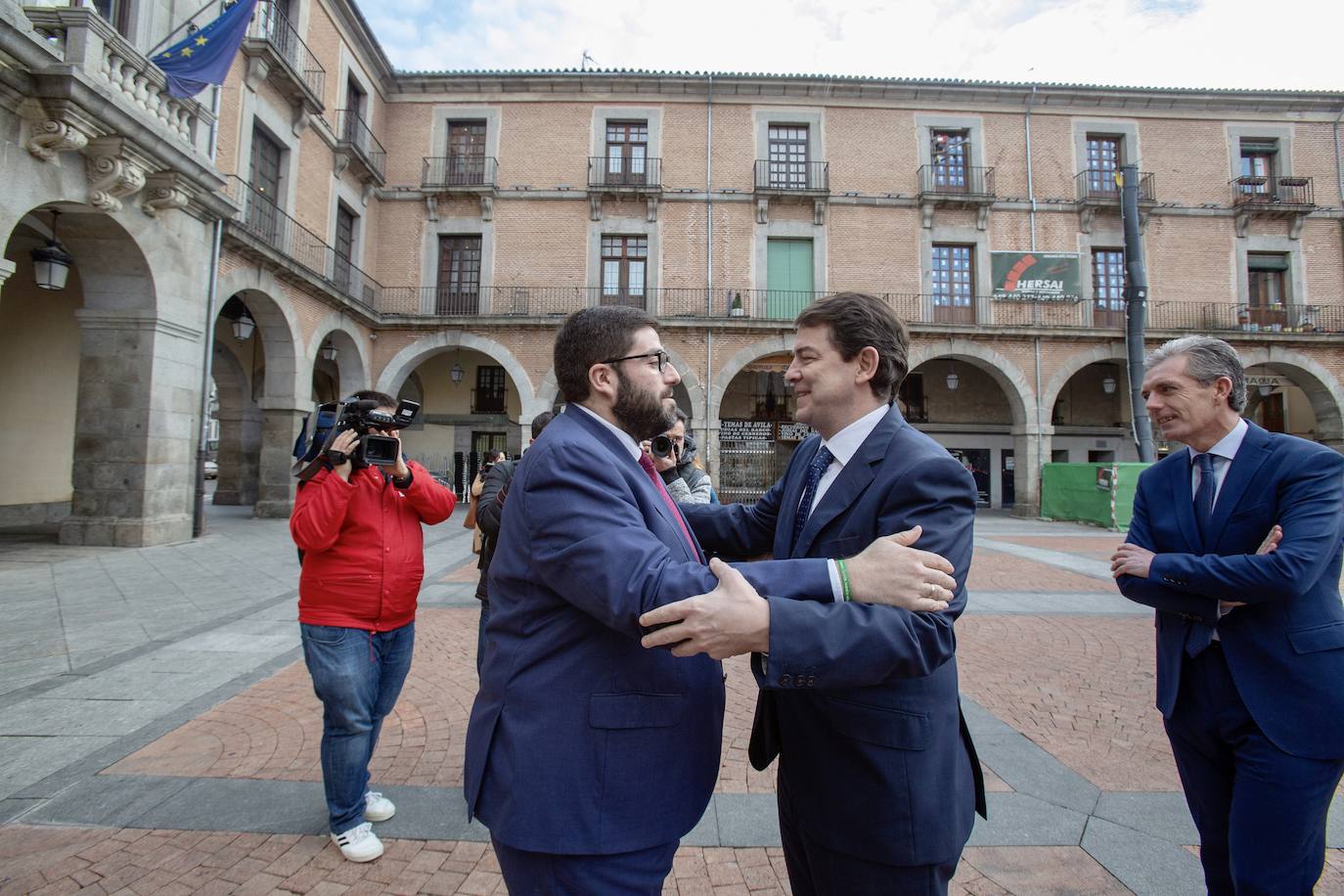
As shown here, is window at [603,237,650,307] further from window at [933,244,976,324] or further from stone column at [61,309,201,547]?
stone column at [61,309,201,547]

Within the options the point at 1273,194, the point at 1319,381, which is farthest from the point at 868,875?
the point at 1273,194

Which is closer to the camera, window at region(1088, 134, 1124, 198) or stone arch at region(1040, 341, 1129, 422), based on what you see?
stone arch at region(1040, 341, 1129, 422)

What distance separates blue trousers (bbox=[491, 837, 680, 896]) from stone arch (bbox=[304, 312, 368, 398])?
1675 cm

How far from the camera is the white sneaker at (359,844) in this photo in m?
2.50

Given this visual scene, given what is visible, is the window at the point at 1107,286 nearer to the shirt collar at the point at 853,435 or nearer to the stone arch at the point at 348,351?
the shirt collar at the point at 853,435

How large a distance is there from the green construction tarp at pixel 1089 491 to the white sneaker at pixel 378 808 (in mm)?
16324

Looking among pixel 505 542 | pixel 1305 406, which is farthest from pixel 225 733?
pixel 1305 406

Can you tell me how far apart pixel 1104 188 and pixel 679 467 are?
891 inches

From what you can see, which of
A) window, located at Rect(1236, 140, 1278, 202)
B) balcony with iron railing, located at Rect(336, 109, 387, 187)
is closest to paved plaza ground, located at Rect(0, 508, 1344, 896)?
balcony with iron railing, located at Rect(336, 109, 387, 187)

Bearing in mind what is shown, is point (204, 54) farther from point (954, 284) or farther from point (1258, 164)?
point (1258, 164)

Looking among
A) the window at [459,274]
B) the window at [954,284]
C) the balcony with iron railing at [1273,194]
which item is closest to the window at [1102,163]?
the balcony with iron railing at [1273,194]

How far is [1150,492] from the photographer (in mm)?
2314

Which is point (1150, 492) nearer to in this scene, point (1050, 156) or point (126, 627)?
point (126, 627)

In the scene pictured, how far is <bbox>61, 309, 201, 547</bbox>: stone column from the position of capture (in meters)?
9.41
